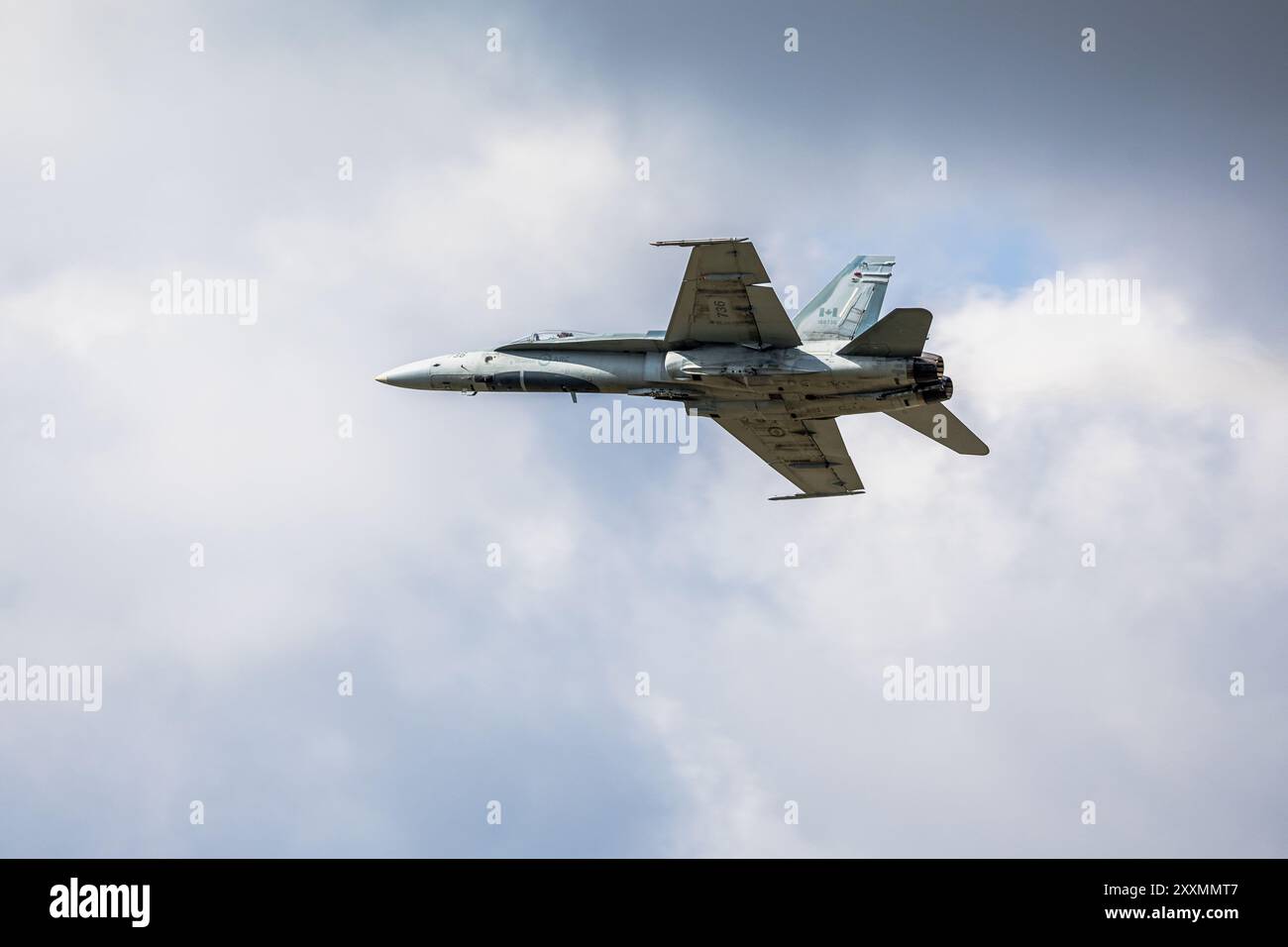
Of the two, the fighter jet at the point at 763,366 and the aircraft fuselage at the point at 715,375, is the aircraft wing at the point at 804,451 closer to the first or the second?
the fighter jet at the point at 763,366

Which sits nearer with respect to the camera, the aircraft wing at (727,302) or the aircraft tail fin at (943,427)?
the aircraft wing at (727,302)

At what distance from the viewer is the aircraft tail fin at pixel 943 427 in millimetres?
55156

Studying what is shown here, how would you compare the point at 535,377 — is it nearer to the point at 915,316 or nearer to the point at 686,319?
the point at 686,319

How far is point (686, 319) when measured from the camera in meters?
51.9

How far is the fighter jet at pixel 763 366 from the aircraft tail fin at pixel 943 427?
0.04 m

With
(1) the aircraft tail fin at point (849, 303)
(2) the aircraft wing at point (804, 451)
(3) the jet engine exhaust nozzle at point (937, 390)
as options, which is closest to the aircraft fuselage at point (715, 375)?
(3) the jet engine exhaust nozzle at point (937, 390)

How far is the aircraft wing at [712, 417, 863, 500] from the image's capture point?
189 feet

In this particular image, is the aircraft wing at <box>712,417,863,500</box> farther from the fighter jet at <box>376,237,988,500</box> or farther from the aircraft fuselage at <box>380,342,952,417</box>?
the aircraft fuselage at <box>380,342,952,417</box>

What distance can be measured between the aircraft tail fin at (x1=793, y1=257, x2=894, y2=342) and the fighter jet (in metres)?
0.03

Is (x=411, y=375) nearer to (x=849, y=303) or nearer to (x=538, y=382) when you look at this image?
(x=538, y=382)

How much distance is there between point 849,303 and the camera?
54.8m

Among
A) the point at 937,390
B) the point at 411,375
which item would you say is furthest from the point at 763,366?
the point at 411,375

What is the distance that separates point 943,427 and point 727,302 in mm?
10047
